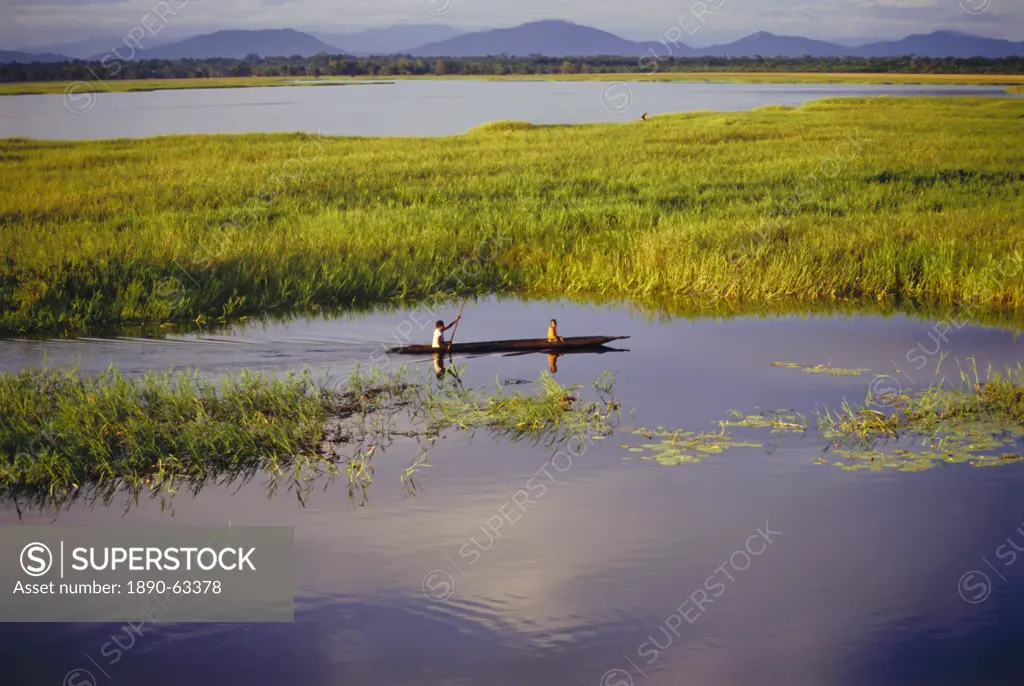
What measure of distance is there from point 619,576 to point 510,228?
48.0 ft

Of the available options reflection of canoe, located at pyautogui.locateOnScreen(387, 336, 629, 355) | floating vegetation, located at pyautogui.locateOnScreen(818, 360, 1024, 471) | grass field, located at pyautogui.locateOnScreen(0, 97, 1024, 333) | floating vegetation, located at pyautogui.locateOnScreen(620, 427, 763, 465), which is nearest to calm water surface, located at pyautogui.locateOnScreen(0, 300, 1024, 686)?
floating vegetation, located at pyautogui.locateOnScreen(620, 427, 763, 465)

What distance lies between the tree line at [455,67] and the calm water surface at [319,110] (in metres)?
2.36

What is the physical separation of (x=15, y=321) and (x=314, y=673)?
10.6 meters

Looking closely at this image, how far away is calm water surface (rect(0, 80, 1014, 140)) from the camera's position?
58.1m

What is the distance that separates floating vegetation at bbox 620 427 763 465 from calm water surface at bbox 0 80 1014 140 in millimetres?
42917

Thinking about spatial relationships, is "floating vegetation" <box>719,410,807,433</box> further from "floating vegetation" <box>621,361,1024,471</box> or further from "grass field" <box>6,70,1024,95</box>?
"grass field" <box>6,70,1024,95</box>

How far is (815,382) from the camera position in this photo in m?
13.1

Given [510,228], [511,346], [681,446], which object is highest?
[510,228]

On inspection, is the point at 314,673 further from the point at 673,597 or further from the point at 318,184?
the point at 318,184

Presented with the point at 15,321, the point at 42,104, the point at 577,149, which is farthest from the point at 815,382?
the point at 42,104

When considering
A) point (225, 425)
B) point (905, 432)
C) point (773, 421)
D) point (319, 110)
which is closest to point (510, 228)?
point (773, 421)

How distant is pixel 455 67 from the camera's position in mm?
164625

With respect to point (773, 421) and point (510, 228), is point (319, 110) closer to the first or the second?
point (510, 228)

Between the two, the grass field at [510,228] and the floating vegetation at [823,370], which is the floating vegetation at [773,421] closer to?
the floating vegetation at [823,370]
